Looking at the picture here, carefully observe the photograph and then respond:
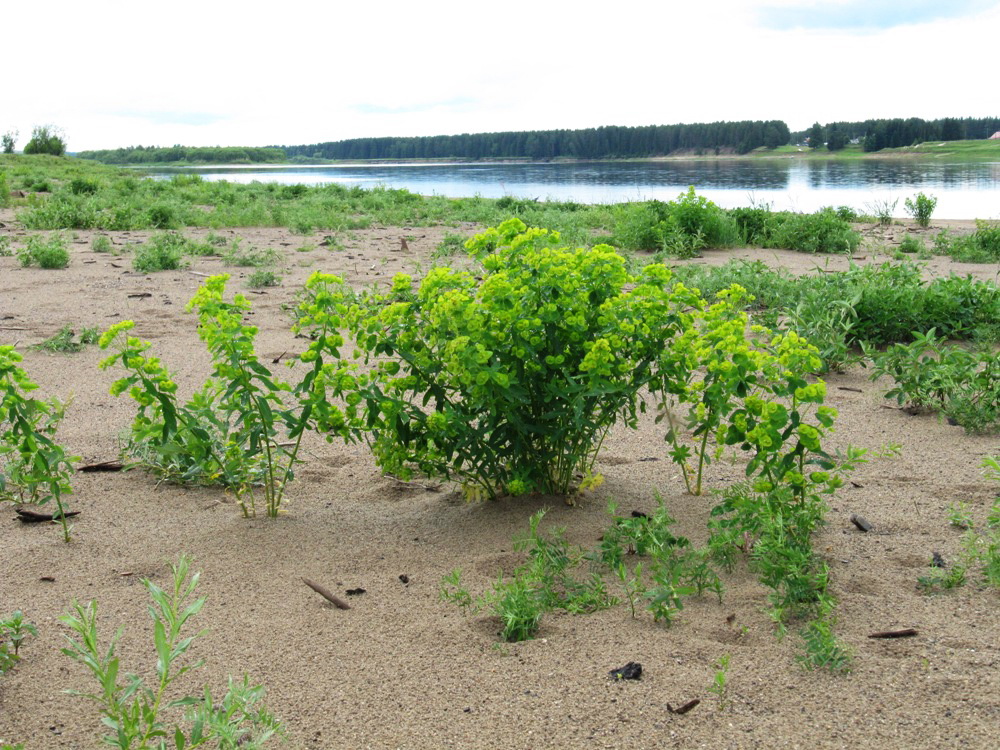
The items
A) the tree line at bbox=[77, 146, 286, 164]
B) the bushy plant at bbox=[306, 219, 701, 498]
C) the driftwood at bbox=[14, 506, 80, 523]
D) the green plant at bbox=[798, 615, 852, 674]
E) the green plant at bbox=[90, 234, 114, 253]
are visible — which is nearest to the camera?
the green plant at bbox=[798, 615, 852, 674]

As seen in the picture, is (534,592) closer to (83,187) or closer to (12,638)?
(12,638)

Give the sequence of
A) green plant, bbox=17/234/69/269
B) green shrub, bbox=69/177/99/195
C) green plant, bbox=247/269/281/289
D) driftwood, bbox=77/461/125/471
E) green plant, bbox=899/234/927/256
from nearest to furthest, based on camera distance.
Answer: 1. driftwood, bbox=77/461/125/471
2. green plant, bbox=247/269/281/289
3. green plant, bbox=17/234/69/269
4. green plant, bbox=899/234/927/256
5. green shrub, bbox=69/177/99/195

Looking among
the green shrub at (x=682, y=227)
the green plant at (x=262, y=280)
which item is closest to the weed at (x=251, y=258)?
the green plant at (x=262, y=280)

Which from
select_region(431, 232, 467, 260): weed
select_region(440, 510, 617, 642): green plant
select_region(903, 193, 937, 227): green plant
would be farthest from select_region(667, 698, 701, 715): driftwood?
select_region(903, 193, 937, 227): green plant

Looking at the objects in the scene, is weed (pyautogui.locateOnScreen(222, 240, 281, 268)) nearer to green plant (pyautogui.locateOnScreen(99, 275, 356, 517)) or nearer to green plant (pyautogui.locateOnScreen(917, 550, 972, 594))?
green plant (pyautogui.locateOnScreen(99, 275, 356, 517))

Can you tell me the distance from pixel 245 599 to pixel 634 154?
6787 cm

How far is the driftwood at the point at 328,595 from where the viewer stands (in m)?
2.71

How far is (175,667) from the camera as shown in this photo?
233 centimetres

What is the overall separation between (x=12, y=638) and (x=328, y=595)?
84 cm

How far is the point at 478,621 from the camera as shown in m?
2.59

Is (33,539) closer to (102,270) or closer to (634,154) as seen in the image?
(102,270)

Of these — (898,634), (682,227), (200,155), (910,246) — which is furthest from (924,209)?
A: (200,155)

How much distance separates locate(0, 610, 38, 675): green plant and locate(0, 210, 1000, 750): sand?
3 centimetres

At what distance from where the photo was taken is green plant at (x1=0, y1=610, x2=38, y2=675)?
7.73ft
